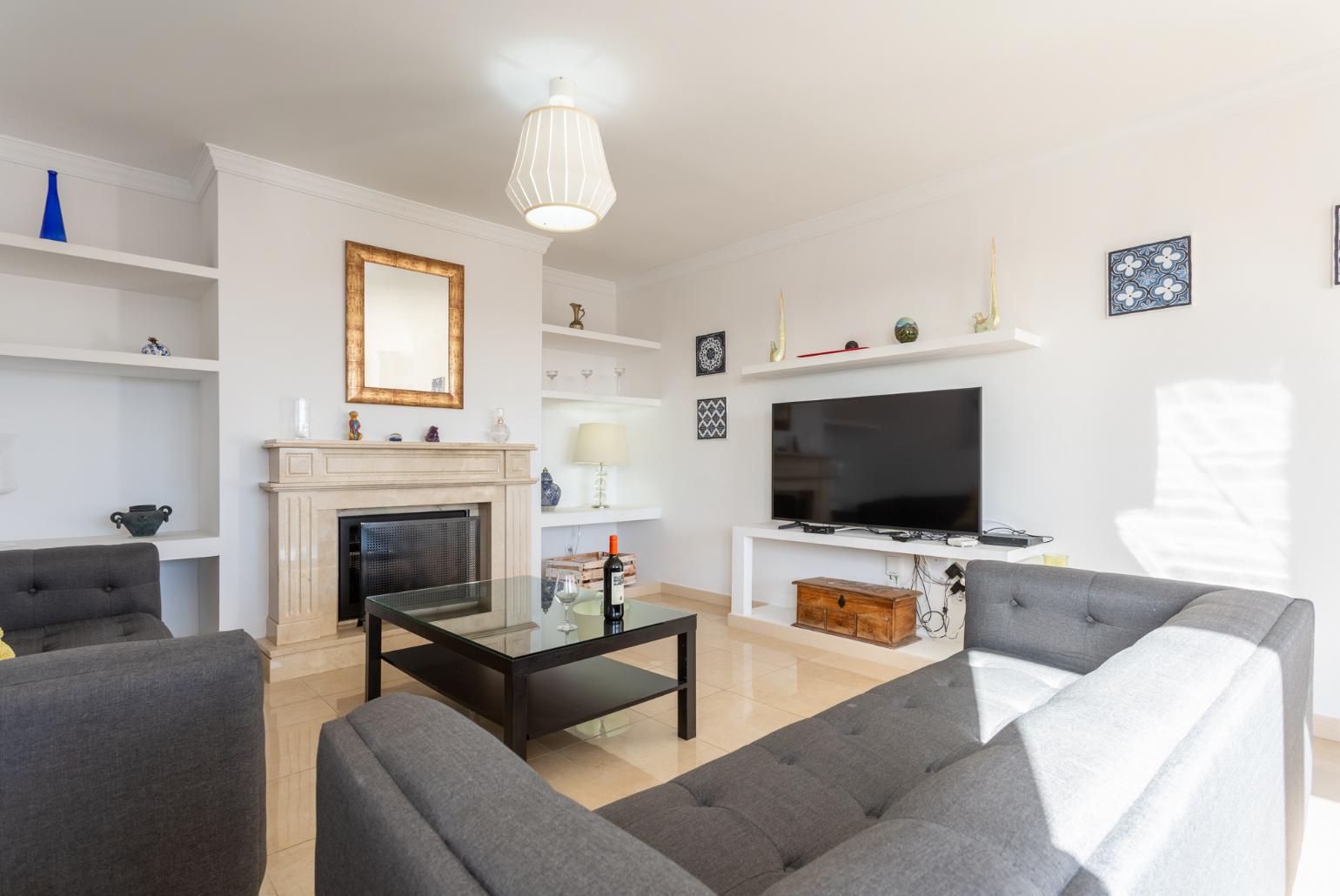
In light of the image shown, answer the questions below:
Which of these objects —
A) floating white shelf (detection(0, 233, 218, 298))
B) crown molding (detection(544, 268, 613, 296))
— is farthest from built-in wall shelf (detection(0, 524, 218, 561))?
crown molding (detection(544, 268, 613, 296))

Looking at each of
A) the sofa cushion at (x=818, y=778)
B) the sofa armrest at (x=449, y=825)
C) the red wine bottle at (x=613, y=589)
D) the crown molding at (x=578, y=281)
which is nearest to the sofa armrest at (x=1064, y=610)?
the sofa cushion at (x=818, y=778)

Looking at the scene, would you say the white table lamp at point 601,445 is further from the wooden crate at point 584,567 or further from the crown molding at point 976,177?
the crown molding at point 976,177

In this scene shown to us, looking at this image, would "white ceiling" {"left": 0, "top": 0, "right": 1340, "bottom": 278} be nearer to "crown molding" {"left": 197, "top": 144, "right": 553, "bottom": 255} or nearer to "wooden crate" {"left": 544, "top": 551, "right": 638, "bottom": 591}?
"crown molding" {"left": 197, "top": 144, "right": 553, "bottom": 255}

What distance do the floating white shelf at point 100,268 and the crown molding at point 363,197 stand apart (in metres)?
0.54

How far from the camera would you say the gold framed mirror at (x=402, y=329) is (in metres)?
3.88

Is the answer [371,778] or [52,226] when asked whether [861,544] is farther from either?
[52,226]

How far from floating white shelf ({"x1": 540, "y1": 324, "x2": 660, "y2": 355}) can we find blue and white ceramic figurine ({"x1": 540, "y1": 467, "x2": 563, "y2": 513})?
3.31 ft

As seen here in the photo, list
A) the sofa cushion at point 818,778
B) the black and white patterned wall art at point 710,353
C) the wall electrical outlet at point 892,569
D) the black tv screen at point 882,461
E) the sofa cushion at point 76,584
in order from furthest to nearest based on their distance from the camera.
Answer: the black and white patterned wall art at point 710,353
the wall electrical outlet at point 892,569
the black tv screen at point 882,461
the sofa cushion at point 76,584
the sofa cushion at point 818,778

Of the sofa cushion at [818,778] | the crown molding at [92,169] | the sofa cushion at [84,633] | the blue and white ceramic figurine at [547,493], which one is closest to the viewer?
the sofa cushion at [818,778]

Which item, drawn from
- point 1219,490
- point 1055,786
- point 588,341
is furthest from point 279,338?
point 1219,490

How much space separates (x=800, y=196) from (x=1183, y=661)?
3.50m

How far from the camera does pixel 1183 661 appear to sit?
1.05 metres

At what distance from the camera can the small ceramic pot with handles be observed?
10.9 ft

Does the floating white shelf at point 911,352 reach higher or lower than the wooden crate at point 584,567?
higher
